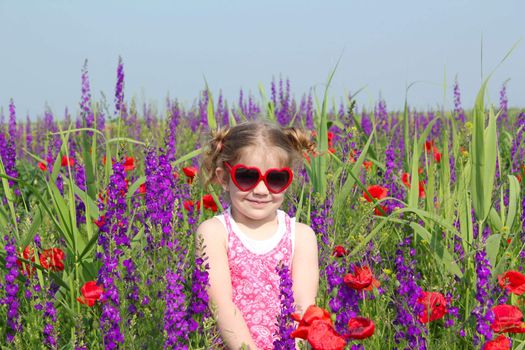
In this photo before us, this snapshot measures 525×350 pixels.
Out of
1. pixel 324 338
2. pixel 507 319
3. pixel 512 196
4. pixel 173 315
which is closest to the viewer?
pixel 324 338

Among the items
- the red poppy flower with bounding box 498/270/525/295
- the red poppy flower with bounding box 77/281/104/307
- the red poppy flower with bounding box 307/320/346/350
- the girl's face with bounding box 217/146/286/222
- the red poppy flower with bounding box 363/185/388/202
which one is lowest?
the red poppy flower with bounding box 498/270/525/295

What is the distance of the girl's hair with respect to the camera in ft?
10.1

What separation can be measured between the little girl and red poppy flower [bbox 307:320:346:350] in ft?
3.90

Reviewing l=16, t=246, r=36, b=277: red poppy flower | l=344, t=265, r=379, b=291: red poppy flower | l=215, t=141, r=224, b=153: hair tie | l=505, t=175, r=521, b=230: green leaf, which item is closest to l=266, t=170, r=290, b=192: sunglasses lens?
l=215, t=141, r=224, b=153: hair tie

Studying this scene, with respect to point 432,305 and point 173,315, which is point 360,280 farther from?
point 173,315

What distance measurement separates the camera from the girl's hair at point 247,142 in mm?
3076

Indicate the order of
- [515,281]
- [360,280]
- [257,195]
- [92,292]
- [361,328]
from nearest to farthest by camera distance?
[361,328], [360,280], [92,292], [515,281], [257,195]

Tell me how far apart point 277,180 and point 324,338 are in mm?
1405

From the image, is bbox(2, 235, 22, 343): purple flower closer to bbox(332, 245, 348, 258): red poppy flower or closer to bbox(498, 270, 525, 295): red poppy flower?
bbox(332, 245, 348, 258): red poppy flower

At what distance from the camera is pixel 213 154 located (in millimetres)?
3268

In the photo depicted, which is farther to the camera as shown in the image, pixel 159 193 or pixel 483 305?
pixel 159 193

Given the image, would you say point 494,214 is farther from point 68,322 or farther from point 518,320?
point 68,322

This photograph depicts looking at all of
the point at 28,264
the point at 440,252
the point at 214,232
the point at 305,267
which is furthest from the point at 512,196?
the point at 28,264

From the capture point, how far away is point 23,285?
334 cm
